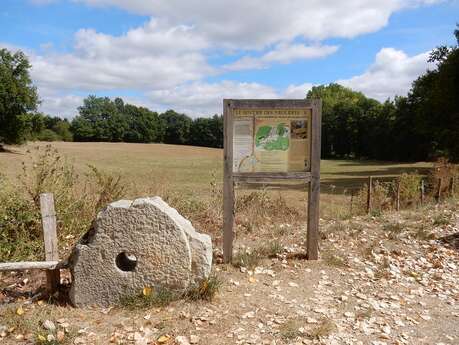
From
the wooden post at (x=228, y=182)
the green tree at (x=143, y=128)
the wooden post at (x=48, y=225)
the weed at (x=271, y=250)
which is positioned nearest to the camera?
the wooden post at (x=48, y=225)

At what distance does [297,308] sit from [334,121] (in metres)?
71.9

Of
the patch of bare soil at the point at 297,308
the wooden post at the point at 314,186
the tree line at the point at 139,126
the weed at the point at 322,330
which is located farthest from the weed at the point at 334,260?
the tree line at the point at 139,126

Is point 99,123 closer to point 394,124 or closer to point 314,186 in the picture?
point 394,124

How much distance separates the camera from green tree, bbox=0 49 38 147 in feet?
146

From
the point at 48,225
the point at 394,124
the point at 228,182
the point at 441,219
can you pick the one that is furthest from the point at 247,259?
the point at 394,124

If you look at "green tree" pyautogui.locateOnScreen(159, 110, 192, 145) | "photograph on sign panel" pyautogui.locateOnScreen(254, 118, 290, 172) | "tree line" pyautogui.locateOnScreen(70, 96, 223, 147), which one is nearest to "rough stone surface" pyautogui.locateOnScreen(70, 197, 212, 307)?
"photograph on sign panel" pyautogui.locateOnScreen(254, 118, 290, 172)

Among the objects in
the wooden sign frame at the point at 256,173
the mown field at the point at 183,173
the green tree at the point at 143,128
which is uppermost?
the green tree at the point at 143,128

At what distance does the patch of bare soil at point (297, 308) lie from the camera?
4.04 m

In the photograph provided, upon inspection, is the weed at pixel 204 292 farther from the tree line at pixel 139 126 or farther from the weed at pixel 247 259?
the tree line at pixel 139 126

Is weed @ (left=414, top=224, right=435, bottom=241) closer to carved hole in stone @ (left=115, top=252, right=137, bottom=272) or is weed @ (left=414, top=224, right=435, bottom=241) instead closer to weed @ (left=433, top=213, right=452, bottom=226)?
weed @ (left=433, top=213, right=452, bottom=226)

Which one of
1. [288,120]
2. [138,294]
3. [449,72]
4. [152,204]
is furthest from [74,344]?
[449,72]

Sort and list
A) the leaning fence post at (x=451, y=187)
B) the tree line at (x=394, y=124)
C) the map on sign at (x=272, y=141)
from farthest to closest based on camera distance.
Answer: the tree line at (x=394, y=124)
the leaning fence post at (x=451, y=187)
the map on sign at (x=272, y=141)

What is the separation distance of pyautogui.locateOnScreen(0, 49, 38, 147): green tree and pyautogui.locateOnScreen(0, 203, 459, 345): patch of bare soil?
4397 cm

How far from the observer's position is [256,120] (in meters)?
6.07
